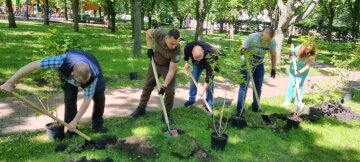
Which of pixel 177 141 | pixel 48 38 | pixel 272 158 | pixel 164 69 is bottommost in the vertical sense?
pixel 272 158

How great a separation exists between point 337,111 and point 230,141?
3.37m

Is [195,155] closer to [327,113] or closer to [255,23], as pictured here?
[327,113]

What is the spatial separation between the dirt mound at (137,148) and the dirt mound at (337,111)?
444 centimetres

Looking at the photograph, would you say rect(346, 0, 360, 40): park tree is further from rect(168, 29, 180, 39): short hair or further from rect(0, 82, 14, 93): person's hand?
rect(0, 82, 14, 93): person's hand

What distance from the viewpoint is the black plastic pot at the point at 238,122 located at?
20.0 ft

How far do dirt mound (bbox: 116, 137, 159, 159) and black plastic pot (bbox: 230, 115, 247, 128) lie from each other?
6.16 feet

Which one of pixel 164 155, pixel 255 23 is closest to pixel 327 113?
pixel 164 155

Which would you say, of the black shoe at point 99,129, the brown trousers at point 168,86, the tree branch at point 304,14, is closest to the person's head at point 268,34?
the brown trousers at point 168,86

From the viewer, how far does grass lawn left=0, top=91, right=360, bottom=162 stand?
4.64 metres

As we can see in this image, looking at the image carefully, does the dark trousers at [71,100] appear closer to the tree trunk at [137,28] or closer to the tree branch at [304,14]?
the tree trunk at [137,28]

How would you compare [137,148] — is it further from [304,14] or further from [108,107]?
[304,14]

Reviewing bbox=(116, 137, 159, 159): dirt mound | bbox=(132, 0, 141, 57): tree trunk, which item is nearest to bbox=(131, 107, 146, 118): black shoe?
bbox=(116, 137, 159, 159): dirt mound

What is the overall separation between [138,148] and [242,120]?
7.22 feet

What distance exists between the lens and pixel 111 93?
7902 millimetres
